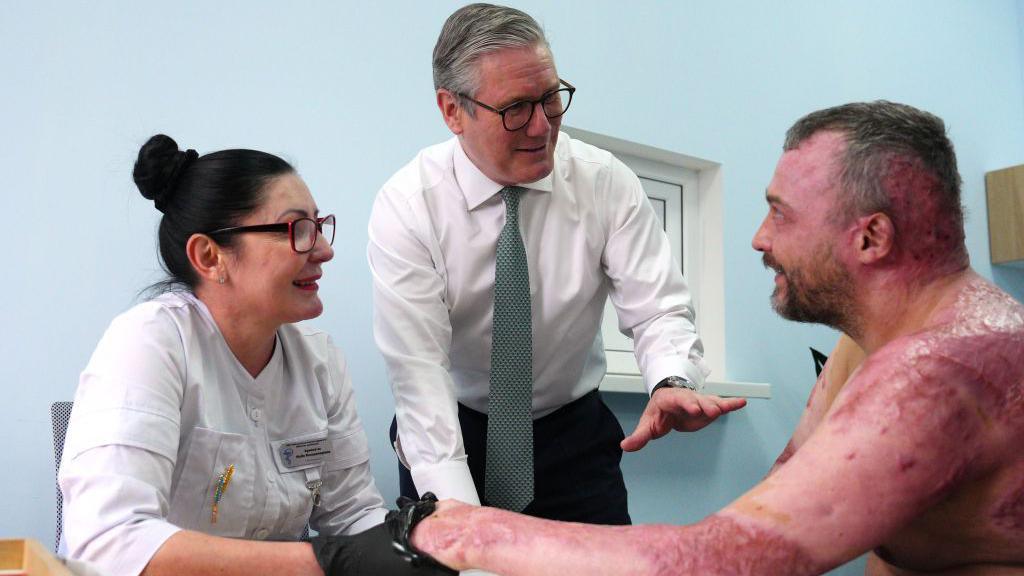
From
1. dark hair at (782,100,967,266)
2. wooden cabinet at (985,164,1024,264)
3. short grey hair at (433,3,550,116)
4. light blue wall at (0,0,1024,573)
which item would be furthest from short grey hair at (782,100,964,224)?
wooden cabinet at (985,164,1024,264)

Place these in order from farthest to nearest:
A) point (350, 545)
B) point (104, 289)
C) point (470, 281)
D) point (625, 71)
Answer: point (625, 71), point (104, 289), point (470, 281), point (350, 545)

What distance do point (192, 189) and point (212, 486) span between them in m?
0.52

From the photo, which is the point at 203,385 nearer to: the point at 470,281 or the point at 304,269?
the point at 304,269

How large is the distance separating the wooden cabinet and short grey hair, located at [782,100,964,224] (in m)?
3.56

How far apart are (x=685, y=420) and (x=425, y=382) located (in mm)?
493

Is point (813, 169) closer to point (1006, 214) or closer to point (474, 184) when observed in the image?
point (474, 184)

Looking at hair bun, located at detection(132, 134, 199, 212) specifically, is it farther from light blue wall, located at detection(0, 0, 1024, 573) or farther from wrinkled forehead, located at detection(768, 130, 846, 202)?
wrinkled forehead, located at detection(768, 130, 846, 202)

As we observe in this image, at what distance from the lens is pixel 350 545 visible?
126 cm

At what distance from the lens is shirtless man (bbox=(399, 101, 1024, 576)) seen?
105 centimetres

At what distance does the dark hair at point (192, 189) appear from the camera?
1.67 m

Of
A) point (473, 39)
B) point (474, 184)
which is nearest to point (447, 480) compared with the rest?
point (474, 184)

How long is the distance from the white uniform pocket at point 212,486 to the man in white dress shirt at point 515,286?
0.34 metres

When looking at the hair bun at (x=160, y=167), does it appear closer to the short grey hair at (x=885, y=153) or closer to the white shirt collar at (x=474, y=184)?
the white shirt collar at (x=474, y=184)

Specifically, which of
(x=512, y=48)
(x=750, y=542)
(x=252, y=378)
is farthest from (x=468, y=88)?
(x=750, y=542)
